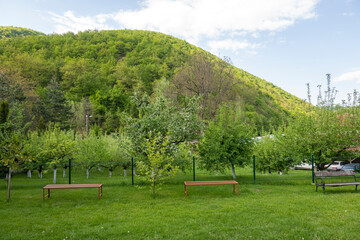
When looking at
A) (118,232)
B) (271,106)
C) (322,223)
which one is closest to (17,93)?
(118,232)

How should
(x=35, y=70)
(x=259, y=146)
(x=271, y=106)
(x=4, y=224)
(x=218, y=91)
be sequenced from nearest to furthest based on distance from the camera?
(x=4, y=224) → (x=259, y=146) → (x=218, y=91) → (x=35, y=70) → (x=271, y=106)

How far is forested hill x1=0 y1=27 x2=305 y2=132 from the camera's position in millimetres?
33031

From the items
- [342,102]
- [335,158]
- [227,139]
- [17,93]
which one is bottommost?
[335,158]

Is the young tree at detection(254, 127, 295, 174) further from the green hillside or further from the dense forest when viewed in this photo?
the green hillside

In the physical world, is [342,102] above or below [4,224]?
above

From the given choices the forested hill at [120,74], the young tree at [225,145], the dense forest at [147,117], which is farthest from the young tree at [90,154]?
the forested hill at [120,74]


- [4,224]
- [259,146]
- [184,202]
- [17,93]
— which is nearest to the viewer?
[4,224]

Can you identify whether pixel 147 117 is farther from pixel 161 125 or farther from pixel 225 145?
pixel 225 145

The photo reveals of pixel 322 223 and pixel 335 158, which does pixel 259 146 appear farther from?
pixel 322 223

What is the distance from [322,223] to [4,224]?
27.7ft

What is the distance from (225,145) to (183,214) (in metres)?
6.45

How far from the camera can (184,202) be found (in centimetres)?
827

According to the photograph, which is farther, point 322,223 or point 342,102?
point 342,102

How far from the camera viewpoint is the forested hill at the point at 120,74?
33031mm
